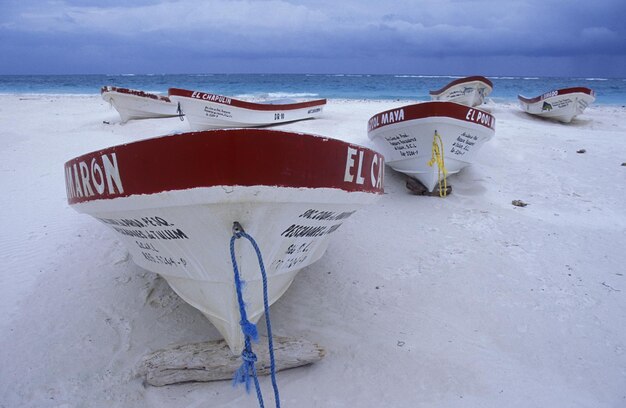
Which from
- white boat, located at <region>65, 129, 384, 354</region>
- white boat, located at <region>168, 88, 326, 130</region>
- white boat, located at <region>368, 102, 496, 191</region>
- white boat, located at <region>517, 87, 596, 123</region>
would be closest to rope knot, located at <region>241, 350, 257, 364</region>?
white boat, located at <region>65, 129, 384, 354</region>

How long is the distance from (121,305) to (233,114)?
7.03m

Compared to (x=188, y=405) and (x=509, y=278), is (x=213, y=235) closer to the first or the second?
(x=188, y=405)

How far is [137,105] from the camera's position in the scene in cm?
1175

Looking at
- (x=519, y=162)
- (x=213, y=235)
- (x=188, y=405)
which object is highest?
(x=213, y=235)

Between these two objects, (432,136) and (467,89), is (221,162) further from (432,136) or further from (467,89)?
(467,89)

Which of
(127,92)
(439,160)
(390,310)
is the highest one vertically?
(127,92)

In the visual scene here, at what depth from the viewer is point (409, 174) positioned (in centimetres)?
614

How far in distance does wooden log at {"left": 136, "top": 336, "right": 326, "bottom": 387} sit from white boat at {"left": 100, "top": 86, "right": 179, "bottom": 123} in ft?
33.9

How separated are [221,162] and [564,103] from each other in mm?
13429

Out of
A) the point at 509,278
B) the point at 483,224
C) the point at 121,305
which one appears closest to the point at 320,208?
the point at 121,305

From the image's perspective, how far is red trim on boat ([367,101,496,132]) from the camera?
17.5 ft

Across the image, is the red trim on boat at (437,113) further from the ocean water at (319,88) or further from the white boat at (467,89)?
the ocean water at (319,88)

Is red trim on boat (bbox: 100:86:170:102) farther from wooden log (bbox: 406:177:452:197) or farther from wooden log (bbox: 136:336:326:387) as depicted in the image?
wooden log (bbox: 136:336:326:387)

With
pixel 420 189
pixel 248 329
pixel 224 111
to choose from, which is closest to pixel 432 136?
pixel 420 189
